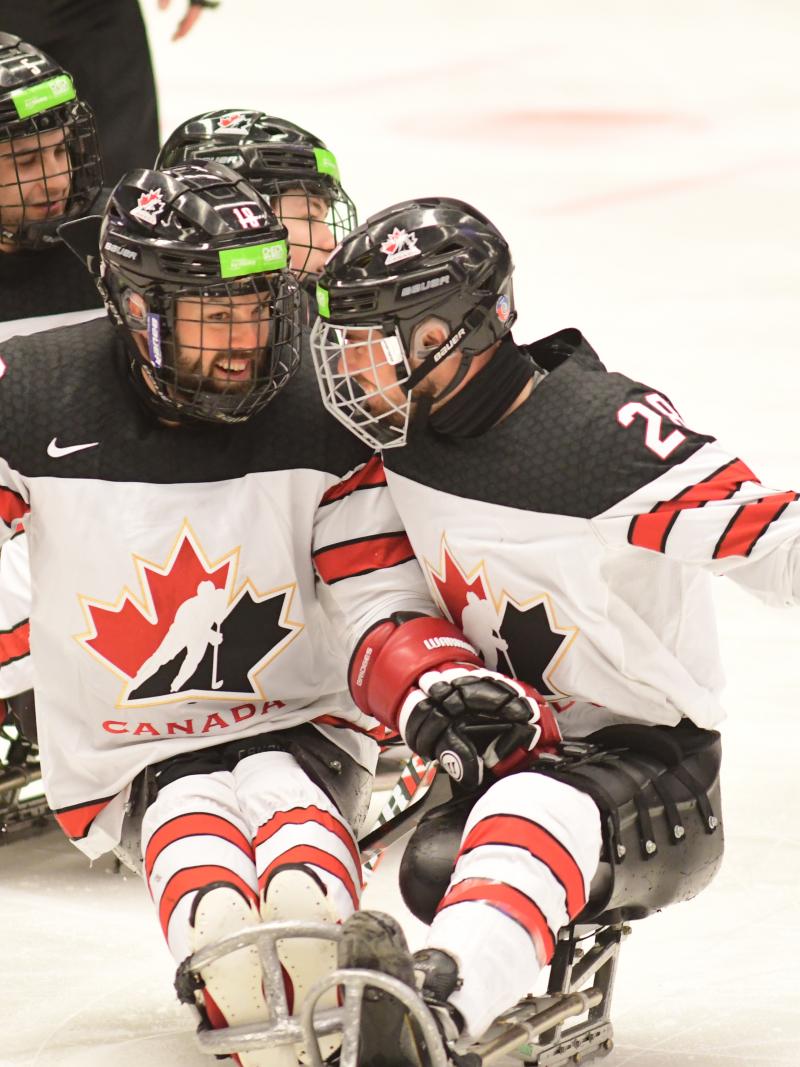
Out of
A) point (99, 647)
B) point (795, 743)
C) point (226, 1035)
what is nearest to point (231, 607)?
point (99, 647)

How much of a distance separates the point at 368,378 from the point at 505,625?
1.24 ft

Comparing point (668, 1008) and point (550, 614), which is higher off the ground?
point (550, 614)

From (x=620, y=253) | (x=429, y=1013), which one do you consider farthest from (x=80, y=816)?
(x=620, y=253)

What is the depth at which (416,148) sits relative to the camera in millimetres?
8539

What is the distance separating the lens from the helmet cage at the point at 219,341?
2.43 meters

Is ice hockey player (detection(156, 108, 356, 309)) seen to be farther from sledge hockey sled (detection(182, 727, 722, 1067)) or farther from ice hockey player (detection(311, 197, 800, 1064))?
sledge hockey sled (detection(182, 727, 722, 1067))

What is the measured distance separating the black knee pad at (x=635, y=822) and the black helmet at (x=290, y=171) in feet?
3.63

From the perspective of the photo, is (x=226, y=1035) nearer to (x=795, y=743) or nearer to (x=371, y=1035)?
(x=371, y=1035)

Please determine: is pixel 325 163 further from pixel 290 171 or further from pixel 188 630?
pixel 188 630

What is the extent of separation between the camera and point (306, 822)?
238 cm

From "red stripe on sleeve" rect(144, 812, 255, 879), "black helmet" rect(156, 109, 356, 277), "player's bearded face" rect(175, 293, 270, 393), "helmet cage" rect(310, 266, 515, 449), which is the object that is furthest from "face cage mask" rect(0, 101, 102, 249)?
"red stripe on sleeve" rect(144, 812, 255, 879)

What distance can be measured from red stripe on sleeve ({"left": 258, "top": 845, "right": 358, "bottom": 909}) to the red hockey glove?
180 mm

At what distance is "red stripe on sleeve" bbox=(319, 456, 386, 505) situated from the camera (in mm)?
2561

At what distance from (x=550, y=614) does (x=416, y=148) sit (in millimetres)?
6431
